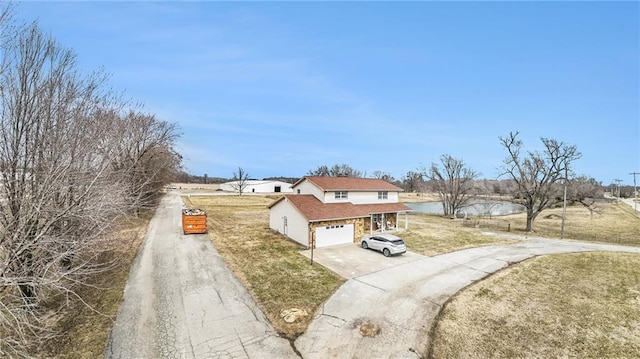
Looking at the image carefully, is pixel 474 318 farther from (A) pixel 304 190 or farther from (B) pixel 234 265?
(A) pixel 304 190

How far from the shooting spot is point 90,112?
37.3 feet

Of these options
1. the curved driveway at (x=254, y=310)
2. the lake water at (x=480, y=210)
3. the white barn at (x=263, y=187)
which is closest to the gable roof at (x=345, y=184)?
the curved driveway at (x=254, y=310)

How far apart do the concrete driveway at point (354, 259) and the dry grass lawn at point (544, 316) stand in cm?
509

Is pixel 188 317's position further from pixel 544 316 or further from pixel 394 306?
pixel 544 316

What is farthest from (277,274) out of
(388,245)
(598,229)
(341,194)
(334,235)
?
(598,229)

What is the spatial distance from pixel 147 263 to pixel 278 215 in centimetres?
1211

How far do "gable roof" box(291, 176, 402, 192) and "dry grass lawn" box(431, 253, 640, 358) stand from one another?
13.9m

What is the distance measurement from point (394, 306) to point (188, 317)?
27.3 ft

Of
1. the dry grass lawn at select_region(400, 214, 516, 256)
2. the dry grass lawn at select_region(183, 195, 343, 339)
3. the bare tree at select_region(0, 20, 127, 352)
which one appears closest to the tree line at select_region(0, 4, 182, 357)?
the bare tree at select_region(0, 20, 127, 352)

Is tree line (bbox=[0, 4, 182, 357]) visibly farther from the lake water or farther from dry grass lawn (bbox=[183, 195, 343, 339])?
the lake water

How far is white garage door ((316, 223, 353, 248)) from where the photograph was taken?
23750 mm

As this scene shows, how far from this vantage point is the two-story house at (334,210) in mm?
23891

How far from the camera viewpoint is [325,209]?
83.5ft

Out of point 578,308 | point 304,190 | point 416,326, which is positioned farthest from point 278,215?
point 578,308
